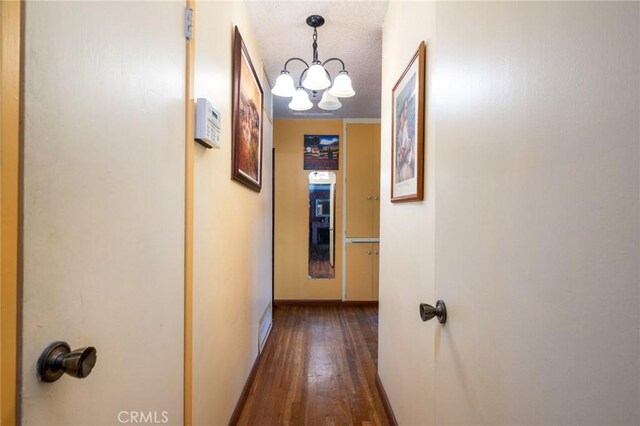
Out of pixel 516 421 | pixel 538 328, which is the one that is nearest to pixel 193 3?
pixel 538 328

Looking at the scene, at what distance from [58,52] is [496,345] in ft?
3.22

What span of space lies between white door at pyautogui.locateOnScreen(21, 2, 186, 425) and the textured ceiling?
1166mm

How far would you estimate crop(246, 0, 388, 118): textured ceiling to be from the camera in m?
1.81

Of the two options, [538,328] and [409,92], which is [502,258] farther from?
[409,92]

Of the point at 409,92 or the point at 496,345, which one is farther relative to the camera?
the point at 409,92

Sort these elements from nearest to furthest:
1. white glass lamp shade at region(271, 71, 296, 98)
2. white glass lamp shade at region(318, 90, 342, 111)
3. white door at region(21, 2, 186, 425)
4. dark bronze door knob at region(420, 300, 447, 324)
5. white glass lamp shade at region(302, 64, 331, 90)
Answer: white door at region(21, 2, 186, 425), dark bronze door knob at region(420, 300, 447, 324), white glass lamp shade at region(302, 64, 331, 90), white glass lamp shade at region(271, 71, 296, 98), white glass lamp shade at region(318, 90, 342, 111)

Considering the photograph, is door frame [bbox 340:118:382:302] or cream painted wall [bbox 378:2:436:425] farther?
door frame [bbox 340:118:382:302]

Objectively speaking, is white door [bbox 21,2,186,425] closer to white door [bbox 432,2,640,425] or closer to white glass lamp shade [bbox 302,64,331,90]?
white door [bbox 432,2,640,425]

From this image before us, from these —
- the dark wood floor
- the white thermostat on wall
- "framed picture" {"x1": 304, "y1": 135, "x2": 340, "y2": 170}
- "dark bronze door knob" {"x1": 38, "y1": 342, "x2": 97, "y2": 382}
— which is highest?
"framed picture" {"x1": 304, "y1": 135, "x2": 340, "y2": 170}

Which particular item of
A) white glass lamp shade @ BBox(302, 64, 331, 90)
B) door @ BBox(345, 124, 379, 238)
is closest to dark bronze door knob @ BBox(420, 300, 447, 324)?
white glass lamp shade @ BBox(302, 64, 331, 90)

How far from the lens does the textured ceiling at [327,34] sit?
71.4 inches

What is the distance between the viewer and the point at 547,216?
0.46 meters

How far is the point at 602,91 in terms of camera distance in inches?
14.7

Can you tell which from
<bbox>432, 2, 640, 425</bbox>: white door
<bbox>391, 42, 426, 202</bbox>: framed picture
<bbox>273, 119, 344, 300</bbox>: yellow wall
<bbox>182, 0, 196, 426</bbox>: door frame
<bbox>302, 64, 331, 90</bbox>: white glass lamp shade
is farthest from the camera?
<bbox>273, 119, 344, 300</bbox>: yellow wall
